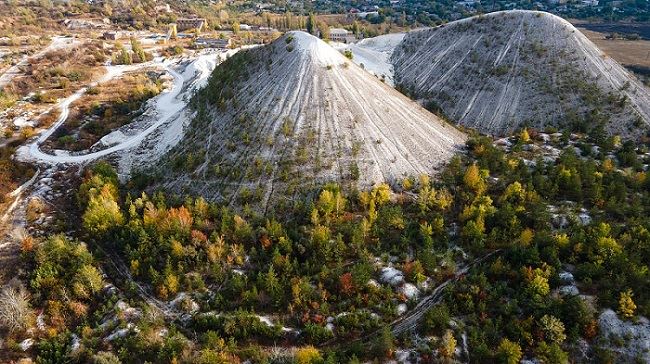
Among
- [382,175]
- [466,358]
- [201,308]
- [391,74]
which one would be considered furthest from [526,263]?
[391,74]

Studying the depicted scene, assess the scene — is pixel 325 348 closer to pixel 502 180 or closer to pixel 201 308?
pixel 201 308

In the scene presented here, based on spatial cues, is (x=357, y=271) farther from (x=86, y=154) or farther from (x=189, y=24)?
(x=189, y=24)

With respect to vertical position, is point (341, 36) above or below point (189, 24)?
below

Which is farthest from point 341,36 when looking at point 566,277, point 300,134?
point 566,277

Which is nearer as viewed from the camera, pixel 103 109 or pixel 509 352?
pixel 509 352

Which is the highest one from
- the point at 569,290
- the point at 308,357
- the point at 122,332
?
the point at 569,290
